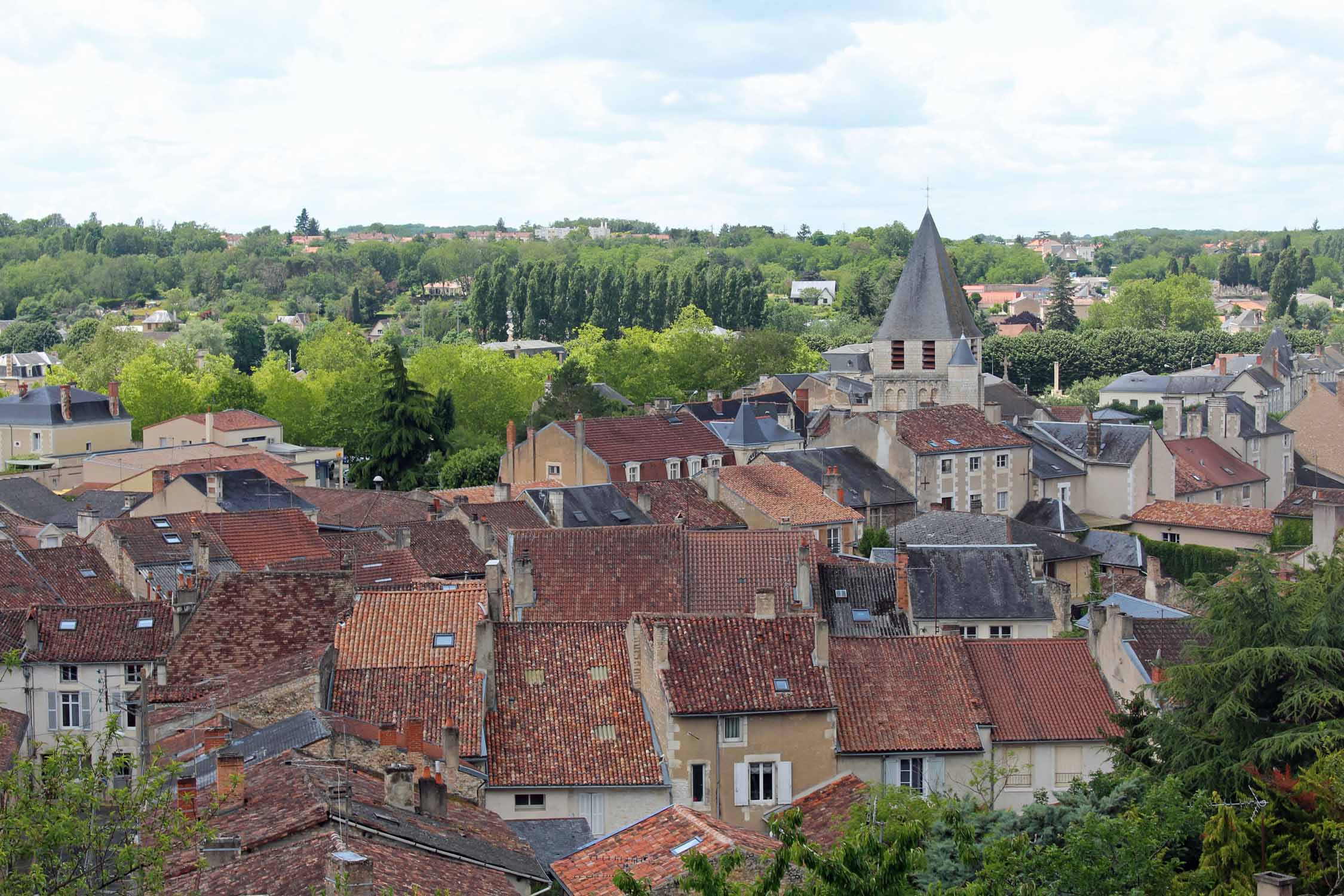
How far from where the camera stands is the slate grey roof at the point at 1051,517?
59.9m

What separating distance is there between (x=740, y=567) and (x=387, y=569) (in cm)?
912

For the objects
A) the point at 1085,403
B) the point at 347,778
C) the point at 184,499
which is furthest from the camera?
the point at 1085,403

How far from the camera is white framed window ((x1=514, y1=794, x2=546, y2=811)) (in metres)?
26.5

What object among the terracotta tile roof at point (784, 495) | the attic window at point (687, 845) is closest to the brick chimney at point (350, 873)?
the attic window at point (687, 845)

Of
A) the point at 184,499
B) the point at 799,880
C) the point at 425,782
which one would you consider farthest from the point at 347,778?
the point at 184,499

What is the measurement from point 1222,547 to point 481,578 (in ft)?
88.7

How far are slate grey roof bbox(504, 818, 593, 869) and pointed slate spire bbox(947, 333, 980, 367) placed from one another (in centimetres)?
4959

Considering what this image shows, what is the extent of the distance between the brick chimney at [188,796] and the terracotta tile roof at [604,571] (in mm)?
17001

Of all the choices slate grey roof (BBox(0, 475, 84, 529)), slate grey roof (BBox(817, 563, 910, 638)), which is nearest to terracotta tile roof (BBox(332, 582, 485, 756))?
slate grey roof (BBox(817, 563, 910, 638))

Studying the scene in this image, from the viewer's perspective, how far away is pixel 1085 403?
108 m

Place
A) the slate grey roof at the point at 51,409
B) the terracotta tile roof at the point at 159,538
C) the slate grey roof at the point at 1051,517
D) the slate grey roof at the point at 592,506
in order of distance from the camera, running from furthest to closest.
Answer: the slate grey roof at the point at 51,409 → the slate grey roof at the point at 1051,517 → the slate grey roof at the point at 592,506 → the terracotta tile roof at the point at 159,538

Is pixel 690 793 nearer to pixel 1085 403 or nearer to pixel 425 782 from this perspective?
pixel 425 782

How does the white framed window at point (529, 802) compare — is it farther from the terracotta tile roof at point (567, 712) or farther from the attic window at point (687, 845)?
the attic window at point (687, 845)

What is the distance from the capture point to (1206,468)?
6762 centimetres
